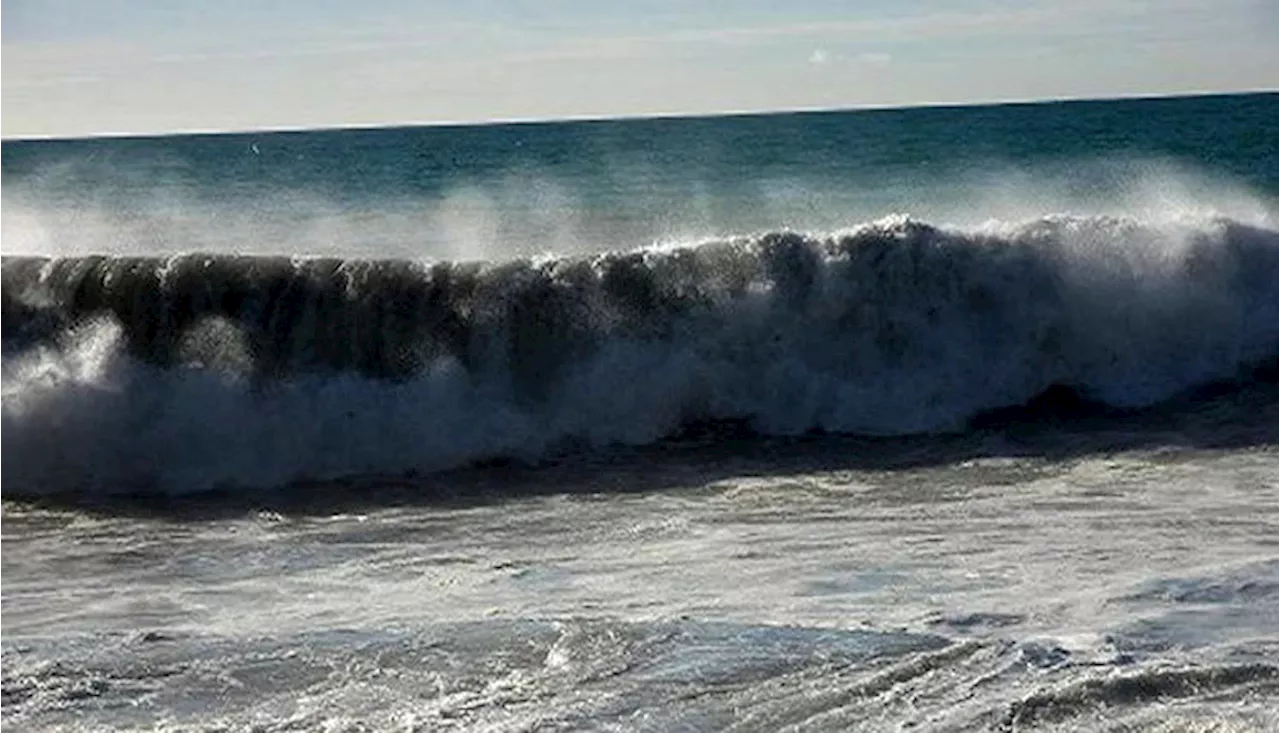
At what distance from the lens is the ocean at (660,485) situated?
770 cm

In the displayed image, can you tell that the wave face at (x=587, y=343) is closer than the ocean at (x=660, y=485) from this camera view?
No

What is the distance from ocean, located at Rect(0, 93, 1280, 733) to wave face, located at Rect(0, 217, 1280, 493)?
0.03 meters

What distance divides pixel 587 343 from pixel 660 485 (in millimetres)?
3102

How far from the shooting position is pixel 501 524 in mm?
11812

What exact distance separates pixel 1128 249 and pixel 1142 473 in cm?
511

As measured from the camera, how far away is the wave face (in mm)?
14812

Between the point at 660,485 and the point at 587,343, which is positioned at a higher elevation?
Answer: the point at 587,343

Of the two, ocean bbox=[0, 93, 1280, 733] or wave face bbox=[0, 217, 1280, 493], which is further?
wave face bbox=[0, 217, 1280, 493]

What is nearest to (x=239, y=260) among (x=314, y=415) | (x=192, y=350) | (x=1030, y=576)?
(x=192, y=350)

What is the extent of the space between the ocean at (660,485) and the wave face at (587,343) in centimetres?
3

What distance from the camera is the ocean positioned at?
25.3ft

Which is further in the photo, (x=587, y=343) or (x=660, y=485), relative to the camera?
(x=587, y=343)

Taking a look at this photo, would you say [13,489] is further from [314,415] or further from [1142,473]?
[1142,473]

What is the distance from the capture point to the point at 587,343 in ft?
52.3
